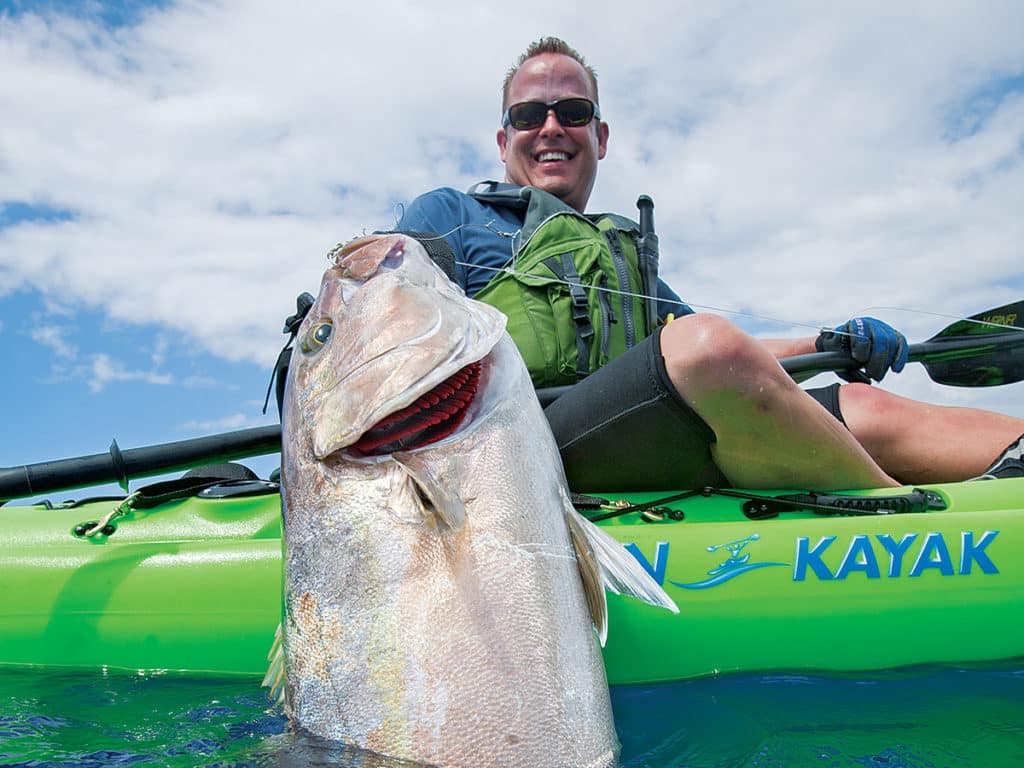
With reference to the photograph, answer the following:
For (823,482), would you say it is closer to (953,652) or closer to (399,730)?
(953,652)

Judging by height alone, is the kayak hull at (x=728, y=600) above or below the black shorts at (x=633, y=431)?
below

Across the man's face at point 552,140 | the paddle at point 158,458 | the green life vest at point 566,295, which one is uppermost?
the man's face at point 552,140

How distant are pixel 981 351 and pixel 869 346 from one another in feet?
3.14

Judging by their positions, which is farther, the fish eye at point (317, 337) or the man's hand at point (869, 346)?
the man's hand at point (869, 346)

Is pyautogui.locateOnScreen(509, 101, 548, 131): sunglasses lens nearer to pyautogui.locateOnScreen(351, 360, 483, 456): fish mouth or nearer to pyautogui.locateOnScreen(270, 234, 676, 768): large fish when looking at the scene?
pyautogui.locateOnScreen(270, 234, 676, 768): large fish

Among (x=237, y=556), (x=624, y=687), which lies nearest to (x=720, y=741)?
(x=624, y=687)

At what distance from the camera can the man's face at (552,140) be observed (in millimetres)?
3939

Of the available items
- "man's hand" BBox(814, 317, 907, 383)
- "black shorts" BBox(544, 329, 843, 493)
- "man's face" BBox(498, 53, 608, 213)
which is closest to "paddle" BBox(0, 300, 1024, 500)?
"man's hand" BBox(814, 317, 907, 383)

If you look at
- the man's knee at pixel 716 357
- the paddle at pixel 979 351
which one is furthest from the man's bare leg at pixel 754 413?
the paddle at pixel 979 351

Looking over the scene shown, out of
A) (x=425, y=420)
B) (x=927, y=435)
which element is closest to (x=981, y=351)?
(x=927, y=435)

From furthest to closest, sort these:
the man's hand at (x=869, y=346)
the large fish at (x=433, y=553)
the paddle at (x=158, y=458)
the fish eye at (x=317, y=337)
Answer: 1. the man's hand at (x=869, y=346)
2. the paddle at (x=158, y=458)
3. the fish eye at (x=317, y=337)
4. the large fish at (x=433, y=553)

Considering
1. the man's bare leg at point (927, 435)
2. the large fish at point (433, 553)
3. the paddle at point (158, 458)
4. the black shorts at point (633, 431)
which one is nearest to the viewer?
the large fish at point (433, 553)

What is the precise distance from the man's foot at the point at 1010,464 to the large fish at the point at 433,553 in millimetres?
1668

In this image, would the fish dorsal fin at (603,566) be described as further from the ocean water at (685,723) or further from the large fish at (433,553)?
the ocean water at (685,723)
